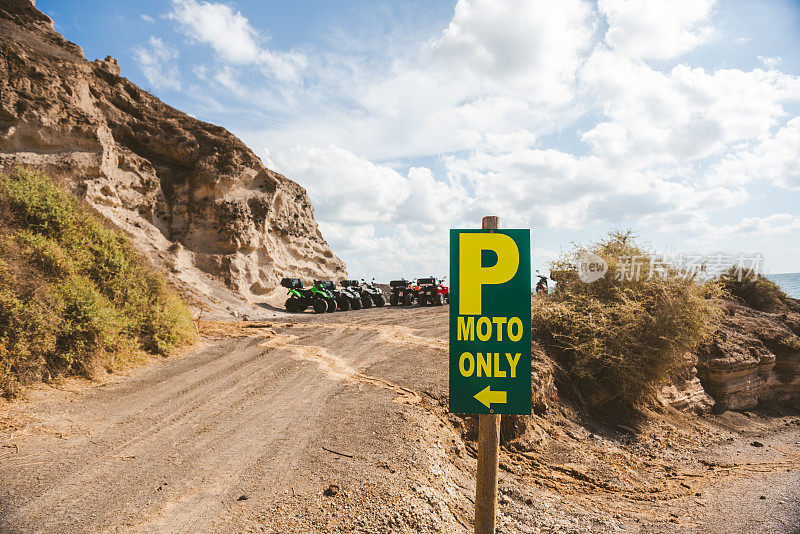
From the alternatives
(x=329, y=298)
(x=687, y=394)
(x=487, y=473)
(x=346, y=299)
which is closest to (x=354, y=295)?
(x=346, y=299)

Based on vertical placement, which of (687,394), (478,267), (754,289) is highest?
(754,289)

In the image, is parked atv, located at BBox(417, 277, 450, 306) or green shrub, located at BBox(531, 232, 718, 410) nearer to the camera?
green shrub, located at BBox(531, 232, 718, 410)

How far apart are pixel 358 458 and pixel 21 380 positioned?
18.3 feet

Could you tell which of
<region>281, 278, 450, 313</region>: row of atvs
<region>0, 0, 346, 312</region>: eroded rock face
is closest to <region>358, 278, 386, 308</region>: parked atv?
<region>281, 278, 450, 313</region>: row of atvs

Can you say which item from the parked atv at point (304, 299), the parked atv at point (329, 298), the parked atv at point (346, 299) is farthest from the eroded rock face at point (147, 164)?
the parked atv at point (346, 299)

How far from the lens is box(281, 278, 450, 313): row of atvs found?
67.4 feet

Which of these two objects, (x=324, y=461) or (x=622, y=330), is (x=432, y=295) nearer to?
(x=622, y=330)

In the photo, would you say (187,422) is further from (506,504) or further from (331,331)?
(331,331)

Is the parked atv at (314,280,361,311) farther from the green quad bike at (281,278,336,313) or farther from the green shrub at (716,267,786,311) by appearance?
the green shrub at (716,267,786,311)

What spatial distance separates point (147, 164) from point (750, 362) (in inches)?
1086

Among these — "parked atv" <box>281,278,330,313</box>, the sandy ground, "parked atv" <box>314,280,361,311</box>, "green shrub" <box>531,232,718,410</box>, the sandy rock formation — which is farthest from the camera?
"parked atv" <box>314,280,361,311</box>

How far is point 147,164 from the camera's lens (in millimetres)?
22062

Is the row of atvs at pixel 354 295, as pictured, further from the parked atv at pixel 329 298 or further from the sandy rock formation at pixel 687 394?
the sandy rock formation at pixel 687 394

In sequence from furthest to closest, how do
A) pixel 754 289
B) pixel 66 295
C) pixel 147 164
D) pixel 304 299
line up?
1. pixel 147 164
2. pixel 754 289
3. pixel 304 299
4. pixel 66 295
